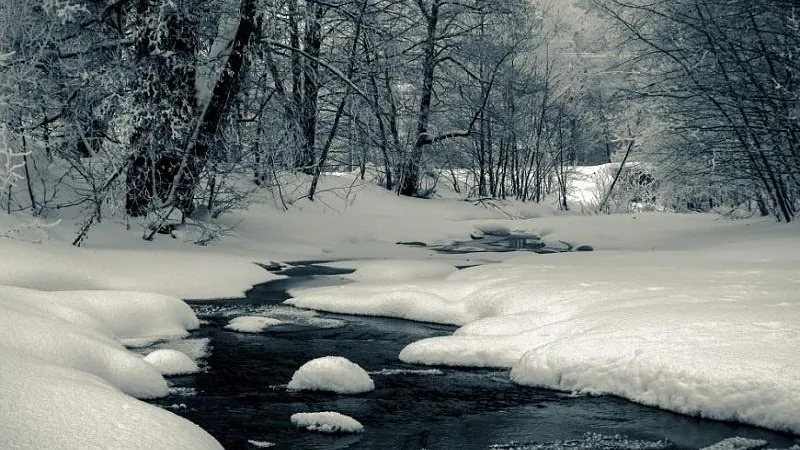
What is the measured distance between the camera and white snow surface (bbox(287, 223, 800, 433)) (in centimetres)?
468

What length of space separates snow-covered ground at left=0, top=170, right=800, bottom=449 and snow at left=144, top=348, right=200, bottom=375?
0.03 m

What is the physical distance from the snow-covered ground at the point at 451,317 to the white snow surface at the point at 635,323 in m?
0.01

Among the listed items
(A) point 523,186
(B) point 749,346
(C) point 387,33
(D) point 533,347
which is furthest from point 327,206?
(A) point 523,186

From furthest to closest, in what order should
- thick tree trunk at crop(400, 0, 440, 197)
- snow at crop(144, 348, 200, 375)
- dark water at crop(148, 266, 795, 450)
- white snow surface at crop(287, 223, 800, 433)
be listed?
thick tree trunk at crop(400, 0, 440, 197) < snow at crop(144, 348, 200, 375) < white snow surface at crop(287, 223, 800, 433) < dark water at crop(148, 266, 795, 450)

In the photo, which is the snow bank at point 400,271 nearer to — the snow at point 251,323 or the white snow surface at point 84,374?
the snow at point 251,323

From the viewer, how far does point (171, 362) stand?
554cm

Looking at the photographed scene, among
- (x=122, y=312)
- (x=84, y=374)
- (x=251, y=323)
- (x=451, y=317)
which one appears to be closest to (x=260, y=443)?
(x=84, y=374)

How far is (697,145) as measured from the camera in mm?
12680

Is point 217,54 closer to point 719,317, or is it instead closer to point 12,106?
point 12,106

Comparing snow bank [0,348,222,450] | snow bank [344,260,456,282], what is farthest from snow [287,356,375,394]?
snow bank [344,260,456,282]

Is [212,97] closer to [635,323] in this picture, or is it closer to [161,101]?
[161,101]

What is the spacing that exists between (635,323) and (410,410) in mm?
1815

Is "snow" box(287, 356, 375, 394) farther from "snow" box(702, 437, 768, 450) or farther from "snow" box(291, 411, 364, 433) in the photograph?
"snow" box(702, 437, 768, 450)

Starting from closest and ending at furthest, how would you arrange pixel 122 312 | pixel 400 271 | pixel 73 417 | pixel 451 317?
1. pixel 73 417
2. pixel 122 312
3. pixel 451 317
4. pixel 400 271
